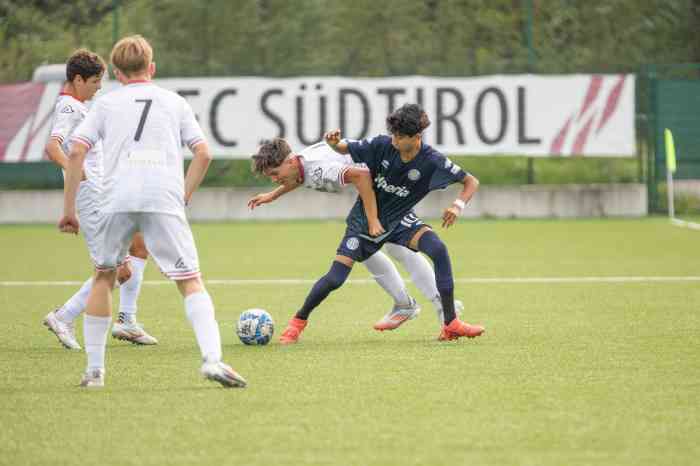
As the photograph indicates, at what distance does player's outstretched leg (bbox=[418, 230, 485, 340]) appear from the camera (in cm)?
867

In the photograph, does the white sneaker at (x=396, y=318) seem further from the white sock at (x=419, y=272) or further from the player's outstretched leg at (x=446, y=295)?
the player's outstretched leg at (x=446, y=295)

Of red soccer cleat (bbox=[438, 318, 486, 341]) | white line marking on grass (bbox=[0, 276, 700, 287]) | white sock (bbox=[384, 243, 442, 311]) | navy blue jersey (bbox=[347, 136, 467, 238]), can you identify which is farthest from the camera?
white line marking on grass (bbox=[0, 276, 700, 287])

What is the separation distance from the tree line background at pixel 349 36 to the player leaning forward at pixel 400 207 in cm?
1342

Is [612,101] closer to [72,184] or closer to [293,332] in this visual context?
[293,332]

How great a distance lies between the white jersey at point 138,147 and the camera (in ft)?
21.8

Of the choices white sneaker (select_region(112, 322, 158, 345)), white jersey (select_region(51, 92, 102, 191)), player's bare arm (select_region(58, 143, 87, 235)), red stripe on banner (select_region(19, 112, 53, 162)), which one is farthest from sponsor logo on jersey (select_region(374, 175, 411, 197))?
red stripe on banner (select_region(19, 112, 53, 162))

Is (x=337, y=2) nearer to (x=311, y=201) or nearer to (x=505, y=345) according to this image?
(x=311, y=201)

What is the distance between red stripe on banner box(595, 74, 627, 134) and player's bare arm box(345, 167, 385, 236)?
13688mm

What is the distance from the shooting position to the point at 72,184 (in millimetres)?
6738

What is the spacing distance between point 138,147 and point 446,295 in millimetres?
2769

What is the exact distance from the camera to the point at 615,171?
74.1ft

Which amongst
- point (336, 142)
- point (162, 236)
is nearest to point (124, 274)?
point (336, 142)

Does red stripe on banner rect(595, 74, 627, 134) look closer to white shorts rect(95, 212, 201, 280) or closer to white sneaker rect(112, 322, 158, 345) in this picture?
white sneaker rect(112, 322, 158, 345)

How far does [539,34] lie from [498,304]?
45.1ft
